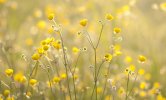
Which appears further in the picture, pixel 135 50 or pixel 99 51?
pixel 135 50

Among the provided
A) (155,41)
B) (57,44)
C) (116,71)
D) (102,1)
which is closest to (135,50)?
(155,41)

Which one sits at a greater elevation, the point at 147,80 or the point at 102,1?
the point at 102,1

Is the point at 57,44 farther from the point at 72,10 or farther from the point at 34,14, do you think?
the point at 72,10

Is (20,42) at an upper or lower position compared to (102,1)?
lower

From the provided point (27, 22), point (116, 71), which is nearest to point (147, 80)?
point (116, 71)

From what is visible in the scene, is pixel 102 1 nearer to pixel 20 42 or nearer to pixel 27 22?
pixel 27 22

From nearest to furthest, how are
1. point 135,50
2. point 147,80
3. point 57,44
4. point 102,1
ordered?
point 57,44
point 147,80
point 135,50
point 102,1

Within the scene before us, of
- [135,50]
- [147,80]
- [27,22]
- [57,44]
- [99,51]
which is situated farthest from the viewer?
[27,22]

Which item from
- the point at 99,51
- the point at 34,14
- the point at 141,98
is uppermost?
the point at 34,14

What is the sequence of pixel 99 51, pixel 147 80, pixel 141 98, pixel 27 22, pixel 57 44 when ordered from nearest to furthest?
pixel 57 44, pixel 141 98, pixel 147 80, pixel 99 51, pixel 27 22
